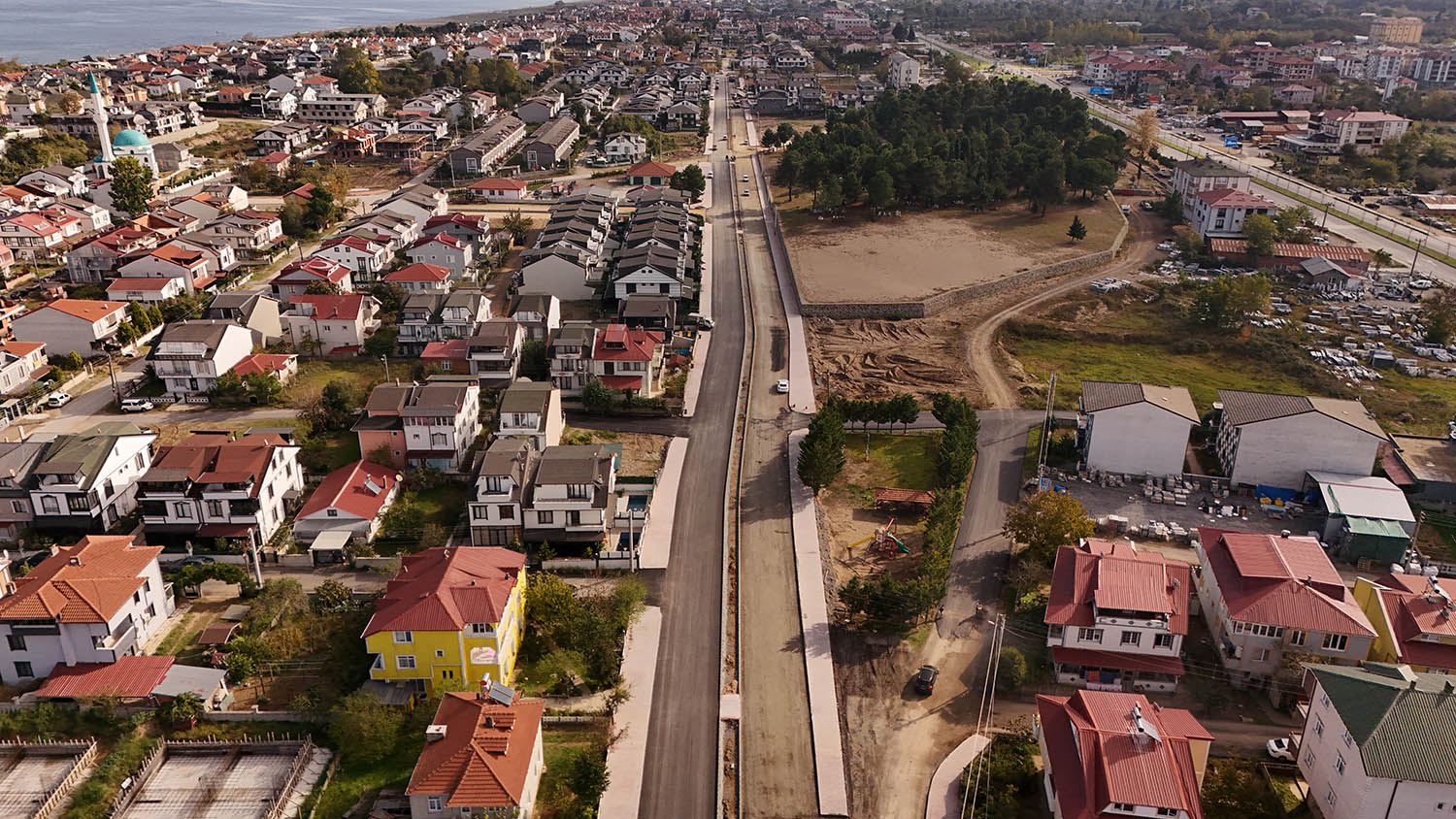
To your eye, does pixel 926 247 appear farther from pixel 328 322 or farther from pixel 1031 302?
pixel 328 322

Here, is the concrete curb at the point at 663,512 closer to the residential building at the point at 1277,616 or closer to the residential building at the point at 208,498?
the residential building at the point at 208,498

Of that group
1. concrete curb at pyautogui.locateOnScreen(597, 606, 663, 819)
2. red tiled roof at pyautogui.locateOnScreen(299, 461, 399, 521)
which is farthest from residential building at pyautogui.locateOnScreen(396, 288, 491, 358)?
concrete curb at pyautogui.locateOnScreen(597, 606, 663, 819)

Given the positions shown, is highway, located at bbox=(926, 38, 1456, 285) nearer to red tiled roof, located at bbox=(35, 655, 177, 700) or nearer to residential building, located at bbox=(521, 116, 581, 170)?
residential building, located at bbox=(521, 116, 581, 170)

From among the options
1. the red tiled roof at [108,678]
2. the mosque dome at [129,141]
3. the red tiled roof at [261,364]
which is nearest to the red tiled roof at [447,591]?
the red tiled roof at [108,678]

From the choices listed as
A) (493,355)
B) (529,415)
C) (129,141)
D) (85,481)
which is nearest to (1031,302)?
(493,355)

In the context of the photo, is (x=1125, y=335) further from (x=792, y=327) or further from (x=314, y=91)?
(x=314, y=91)

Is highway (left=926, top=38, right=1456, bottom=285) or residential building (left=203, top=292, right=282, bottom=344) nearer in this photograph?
residential building (left=203, top=292, right=282, bottom=344)
